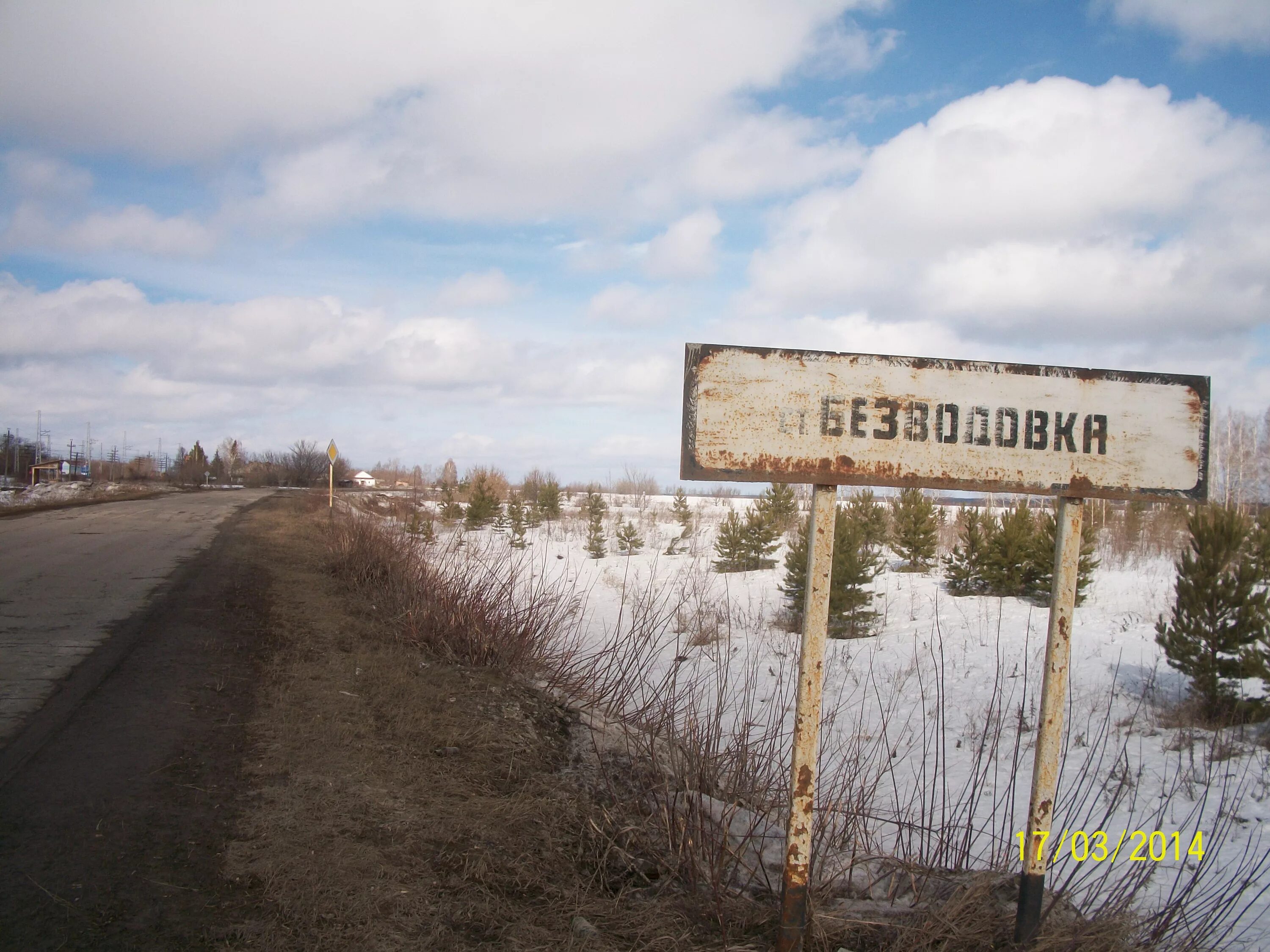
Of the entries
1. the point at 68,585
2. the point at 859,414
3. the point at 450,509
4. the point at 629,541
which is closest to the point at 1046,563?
the point at 629,541

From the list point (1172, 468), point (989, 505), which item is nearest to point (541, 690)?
point (1172, 468)

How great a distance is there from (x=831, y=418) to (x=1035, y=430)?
2.24 ft

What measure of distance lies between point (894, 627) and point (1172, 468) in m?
12.0

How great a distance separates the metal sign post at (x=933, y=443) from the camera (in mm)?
2412

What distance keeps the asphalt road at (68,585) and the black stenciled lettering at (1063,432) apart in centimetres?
524

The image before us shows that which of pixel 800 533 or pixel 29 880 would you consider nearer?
pixel 29 880

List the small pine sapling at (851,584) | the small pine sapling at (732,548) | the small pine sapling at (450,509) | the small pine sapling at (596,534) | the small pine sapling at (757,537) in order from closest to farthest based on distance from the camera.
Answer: the small pine sapling at (851,584), the small pine sapling at (732,548), the small pine sapling at (757,537), the small pine sapling at (596,534), the small pine sapling at (450,509)

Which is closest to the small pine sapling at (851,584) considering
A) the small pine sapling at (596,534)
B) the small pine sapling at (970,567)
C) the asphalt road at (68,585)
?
the small pine sapling at (970,567)

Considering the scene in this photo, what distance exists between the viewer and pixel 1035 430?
2.52m

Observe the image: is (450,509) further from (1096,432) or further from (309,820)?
(1096,432)

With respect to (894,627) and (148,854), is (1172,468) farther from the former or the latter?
(894,627)

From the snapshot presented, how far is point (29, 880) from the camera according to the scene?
2.84 meters

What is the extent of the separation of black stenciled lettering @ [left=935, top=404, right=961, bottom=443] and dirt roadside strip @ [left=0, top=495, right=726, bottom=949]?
1.82m
